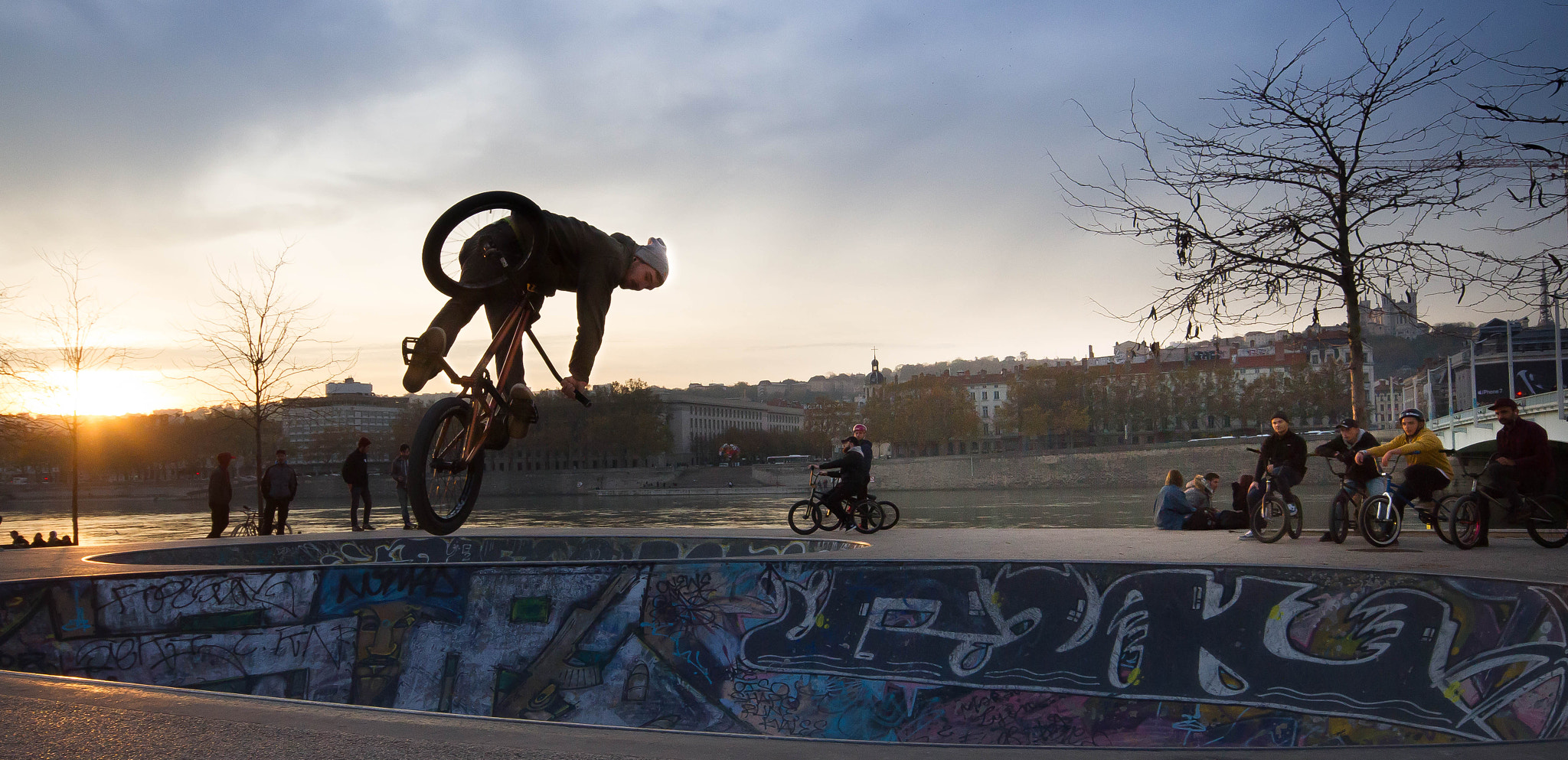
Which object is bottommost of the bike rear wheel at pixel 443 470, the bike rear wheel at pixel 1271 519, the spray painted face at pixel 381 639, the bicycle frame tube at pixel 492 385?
the spray painted face at pixel 381 639

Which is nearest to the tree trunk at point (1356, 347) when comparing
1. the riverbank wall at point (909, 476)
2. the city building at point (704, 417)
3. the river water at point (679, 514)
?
the river water at point (679, 514)

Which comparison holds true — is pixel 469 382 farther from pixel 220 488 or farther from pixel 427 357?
pixel 220 488

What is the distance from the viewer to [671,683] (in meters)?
7.83

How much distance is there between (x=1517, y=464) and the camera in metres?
10.9

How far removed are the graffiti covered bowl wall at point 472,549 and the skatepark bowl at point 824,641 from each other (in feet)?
13.2

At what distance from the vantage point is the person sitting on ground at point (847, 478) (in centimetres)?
1568

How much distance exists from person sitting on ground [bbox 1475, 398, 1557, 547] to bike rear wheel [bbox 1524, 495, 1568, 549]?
0.51 ft

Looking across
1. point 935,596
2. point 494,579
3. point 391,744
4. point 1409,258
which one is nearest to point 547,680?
point 494,579

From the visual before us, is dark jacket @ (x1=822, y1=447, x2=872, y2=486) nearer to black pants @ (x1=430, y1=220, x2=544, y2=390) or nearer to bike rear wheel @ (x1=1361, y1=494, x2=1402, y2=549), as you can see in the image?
bike rear wheel @ (x1=1361, y1=494, x2=1402, y2=549)

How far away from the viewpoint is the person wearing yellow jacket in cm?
1106

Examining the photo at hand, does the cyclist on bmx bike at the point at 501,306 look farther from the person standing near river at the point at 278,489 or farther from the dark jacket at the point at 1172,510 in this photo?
the person standing near river at the point at 278,489

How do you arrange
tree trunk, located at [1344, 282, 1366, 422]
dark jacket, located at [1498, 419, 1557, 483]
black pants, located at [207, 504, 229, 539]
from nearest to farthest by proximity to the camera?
dark jacket, located at [1498, 419, 1557, 483]
tree trunk, located at [1344, 282, 1366, 422]
black pants, located at [207, 504, 229, 539]

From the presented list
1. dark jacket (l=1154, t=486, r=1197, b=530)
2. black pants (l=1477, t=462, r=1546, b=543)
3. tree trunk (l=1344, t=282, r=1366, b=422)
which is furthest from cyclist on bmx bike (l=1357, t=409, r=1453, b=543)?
dark jacket (l=1154, t=486, r=1197, b=530)

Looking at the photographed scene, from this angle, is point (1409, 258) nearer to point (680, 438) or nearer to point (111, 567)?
point (111, 567)
